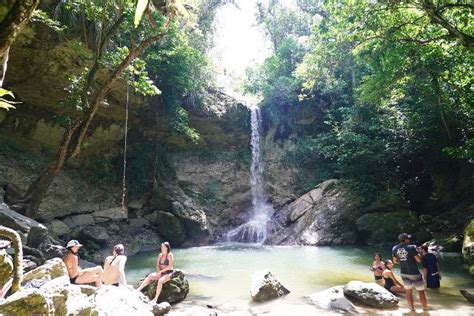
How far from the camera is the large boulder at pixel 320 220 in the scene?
15031mm

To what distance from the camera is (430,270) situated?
7105mm

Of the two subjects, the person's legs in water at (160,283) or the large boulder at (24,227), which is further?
the large boulder at (24,227)

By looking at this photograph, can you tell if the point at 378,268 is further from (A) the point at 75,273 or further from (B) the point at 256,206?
(B) the point at 256,206

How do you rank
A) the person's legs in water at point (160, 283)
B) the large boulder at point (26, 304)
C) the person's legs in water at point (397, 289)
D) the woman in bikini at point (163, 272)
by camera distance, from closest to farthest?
the large boulder at point (26, 304)
the person's legs in water at point (160, 283)
the woman in bikini at point (163, 272)
the person's legs in water at point (397, 289)

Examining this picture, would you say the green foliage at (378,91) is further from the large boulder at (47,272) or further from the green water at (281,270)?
the large boulder at (47,272)

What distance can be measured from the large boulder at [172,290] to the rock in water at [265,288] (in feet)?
4.59

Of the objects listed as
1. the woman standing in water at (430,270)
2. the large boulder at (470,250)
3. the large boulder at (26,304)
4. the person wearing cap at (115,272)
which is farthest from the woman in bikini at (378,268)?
the large boulder at (26,304)

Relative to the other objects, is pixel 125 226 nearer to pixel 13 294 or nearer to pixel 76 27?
pixel 76 27

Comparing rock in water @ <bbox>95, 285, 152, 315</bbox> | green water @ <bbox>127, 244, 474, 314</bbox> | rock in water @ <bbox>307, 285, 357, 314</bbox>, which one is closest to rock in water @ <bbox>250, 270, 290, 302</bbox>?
green water @ <bbox>127, 244, 474, 314</bbox>

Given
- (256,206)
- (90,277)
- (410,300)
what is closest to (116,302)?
(90,277)

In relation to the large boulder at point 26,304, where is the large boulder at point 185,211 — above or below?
above

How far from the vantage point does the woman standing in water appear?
23.2 feet

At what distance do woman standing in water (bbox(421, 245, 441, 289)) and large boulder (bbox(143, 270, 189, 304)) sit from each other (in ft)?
16.3

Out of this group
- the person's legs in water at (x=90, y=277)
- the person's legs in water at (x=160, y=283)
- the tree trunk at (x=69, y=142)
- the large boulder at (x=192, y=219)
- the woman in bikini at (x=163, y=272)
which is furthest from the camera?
the large boulder at (x=192, y=219)
